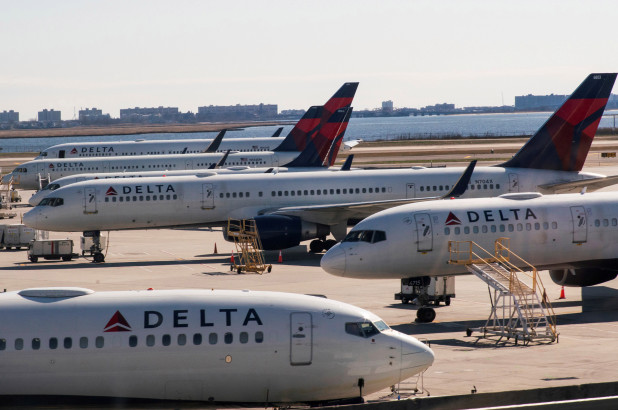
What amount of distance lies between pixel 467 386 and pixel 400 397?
9.49 ft

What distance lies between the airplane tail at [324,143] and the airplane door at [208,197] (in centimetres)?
1663

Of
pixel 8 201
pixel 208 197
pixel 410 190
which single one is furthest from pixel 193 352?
pixel 8 201

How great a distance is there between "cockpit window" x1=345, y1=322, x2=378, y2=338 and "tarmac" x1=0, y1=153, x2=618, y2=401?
6.73ft

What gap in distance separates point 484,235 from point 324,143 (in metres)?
37.3

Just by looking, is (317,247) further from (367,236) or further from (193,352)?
(193,352)

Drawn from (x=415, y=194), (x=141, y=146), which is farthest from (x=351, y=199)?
(x=141, y=146)

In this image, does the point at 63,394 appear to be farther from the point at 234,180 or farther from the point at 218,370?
the point at 234,180

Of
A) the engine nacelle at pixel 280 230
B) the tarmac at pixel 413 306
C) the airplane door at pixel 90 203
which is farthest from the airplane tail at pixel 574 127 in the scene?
the airplane door at pixel 90 203

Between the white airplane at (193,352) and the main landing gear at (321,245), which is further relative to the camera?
the main landing gear at (321,245)

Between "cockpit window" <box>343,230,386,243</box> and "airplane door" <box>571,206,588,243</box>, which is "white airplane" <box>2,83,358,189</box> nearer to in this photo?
"cockpit window" <box>343,230,386,243</box>

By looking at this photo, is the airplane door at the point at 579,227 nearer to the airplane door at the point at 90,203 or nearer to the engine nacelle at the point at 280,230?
the engine nacelle at the point at 280,230

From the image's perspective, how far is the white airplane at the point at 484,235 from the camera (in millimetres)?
35719

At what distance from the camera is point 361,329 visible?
2188cm

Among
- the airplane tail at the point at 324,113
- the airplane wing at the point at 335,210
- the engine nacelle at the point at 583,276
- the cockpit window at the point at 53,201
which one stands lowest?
the engine nacelle at the point at 583,276
